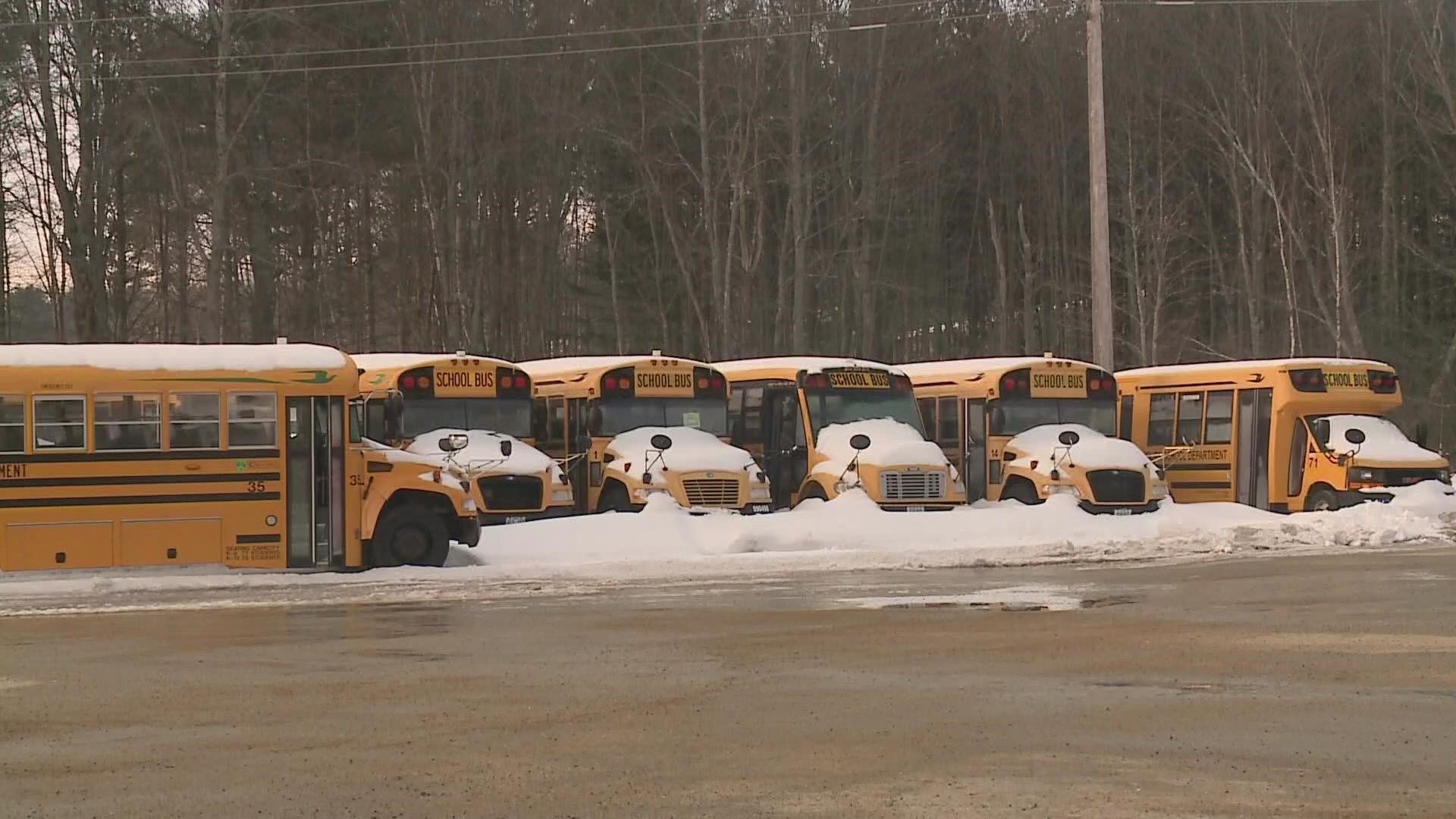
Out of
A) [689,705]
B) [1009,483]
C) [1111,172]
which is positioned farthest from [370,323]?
[689,705]

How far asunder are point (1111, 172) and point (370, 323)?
22.9 meters

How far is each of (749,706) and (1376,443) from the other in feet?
58.1

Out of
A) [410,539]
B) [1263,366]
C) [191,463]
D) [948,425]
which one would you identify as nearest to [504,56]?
[948,425]

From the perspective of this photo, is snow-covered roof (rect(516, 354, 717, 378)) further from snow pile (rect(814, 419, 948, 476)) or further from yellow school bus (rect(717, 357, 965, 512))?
snow pile (rect(814, 419, 948, 476))

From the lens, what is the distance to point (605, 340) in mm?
53938

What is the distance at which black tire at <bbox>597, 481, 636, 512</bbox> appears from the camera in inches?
898

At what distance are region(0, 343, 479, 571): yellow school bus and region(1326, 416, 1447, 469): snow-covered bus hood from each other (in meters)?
13.6

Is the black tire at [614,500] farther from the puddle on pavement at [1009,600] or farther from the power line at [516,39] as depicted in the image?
the power line at [516,39]

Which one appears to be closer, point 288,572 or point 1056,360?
point 288,572

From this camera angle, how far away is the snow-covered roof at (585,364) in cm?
2448

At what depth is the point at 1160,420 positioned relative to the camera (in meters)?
27.3

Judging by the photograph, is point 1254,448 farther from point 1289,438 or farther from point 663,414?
point 663,414

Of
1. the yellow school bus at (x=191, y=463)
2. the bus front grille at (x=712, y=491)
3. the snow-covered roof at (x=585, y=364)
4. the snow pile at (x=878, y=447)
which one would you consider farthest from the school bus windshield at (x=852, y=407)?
Answer: the yellow school bus at (x=191, y=463)

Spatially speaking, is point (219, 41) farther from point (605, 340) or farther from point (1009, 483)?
point (1009, 483)
